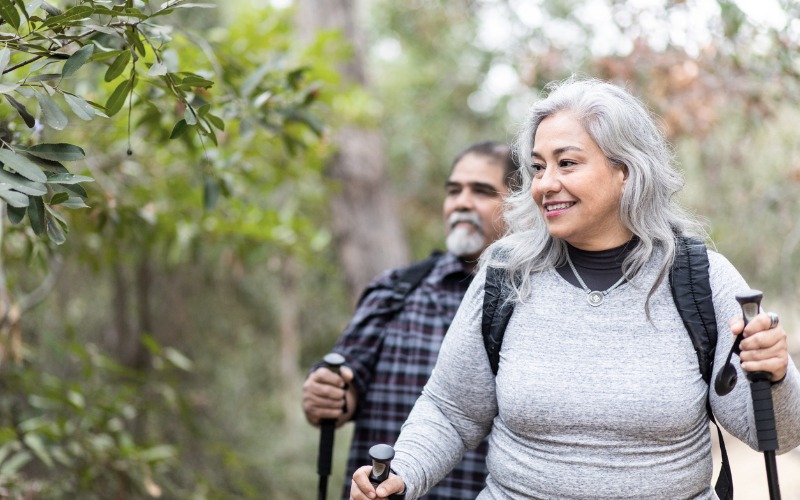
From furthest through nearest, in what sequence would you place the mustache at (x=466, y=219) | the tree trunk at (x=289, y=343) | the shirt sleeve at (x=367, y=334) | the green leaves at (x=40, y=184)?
the tree trunk at (x=289, y=343)
the mustache at (x=466, y=219)
the shirt sleeve at (x=367, y=334)
the green leaves at (x=40, y=184)

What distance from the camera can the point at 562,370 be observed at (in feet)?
6.42

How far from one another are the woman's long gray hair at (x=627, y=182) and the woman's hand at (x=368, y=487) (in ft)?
1.85

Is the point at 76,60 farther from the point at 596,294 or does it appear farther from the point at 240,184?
the point at 240,184

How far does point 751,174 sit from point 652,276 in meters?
5.96

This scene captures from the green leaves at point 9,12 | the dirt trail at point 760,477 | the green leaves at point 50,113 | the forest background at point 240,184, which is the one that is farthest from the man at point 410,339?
the dirt trail at point 760,477

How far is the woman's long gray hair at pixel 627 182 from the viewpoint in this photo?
80.1 inches

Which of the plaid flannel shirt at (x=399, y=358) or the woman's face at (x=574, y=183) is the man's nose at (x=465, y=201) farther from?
the woman's face at (x=574, y=183)

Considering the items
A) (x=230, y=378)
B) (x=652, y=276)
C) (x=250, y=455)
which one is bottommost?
(x=250, y=455)

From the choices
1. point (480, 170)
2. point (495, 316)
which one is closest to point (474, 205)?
point (480, 170)

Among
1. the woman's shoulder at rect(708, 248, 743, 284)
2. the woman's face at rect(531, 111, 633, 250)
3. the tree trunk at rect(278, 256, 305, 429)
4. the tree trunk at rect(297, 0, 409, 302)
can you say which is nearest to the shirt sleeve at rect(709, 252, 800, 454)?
the woman's shoulder at rect(708, 248, 743, 284)

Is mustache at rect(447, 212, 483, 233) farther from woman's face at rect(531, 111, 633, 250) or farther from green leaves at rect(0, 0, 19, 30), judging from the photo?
green leaves at rect(0, 0, 19, 30)

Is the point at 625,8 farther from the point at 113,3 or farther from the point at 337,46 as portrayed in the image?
the point at 113,3

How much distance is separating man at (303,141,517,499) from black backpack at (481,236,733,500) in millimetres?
808

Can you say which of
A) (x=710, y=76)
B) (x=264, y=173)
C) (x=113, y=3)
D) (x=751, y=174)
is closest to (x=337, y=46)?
(x=264, y=173)
